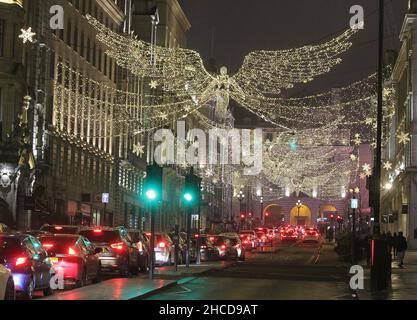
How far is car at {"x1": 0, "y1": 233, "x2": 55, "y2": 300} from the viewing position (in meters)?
19.9

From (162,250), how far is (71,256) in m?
16.7

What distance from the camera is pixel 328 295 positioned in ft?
82.3

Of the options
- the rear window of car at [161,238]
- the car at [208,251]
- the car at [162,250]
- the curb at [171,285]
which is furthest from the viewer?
the car at [208,251]

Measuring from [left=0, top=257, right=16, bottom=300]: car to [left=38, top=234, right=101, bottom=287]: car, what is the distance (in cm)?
723

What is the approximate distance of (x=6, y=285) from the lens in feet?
55.5

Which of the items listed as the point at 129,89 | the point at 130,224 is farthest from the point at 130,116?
the point at 130,224

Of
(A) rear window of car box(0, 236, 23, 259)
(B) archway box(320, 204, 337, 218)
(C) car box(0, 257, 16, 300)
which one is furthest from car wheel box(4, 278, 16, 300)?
(B) archway box(320, 204, 337, 218)

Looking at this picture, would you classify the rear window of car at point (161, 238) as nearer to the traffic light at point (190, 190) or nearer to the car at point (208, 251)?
the traffic light at point (190, 190)

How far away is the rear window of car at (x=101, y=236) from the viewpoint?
3108 centimetres

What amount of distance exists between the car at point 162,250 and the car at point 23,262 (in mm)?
19641

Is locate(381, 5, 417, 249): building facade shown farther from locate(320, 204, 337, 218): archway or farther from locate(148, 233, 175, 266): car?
locate(320, 204, 337, 218): archway

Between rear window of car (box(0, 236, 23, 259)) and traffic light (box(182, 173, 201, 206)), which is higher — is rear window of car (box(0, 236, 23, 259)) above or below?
below

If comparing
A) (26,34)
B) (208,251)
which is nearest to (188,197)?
(208,251)

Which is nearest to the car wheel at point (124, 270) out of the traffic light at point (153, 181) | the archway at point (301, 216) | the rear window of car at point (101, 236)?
the rear window of car at point (101, 236)
